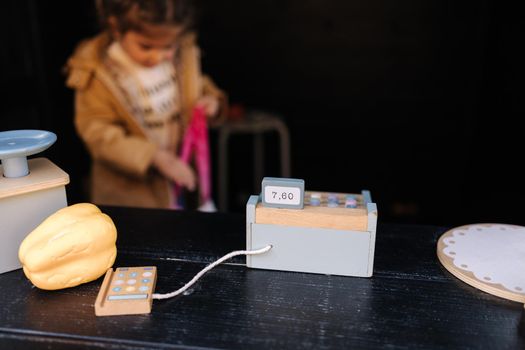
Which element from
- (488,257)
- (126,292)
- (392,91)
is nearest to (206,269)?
(126,292)

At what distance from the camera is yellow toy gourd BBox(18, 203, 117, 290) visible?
0.82 m

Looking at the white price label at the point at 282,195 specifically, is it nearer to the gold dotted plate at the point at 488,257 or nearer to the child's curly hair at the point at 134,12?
the gold dotted plate at the point at 488,257

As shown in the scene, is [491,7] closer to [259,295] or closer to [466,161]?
[466,161]

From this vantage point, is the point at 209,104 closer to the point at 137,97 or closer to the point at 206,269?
the point at 137,97

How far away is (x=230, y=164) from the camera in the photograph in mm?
3398

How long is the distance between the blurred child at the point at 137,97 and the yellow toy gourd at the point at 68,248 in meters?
1.41

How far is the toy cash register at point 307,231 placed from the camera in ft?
2.93

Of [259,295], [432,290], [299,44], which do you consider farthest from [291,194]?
[299,44]

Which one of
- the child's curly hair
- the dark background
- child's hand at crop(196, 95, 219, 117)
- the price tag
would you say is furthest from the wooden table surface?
the dark background

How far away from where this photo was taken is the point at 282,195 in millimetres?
906

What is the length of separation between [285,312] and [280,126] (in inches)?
84.5

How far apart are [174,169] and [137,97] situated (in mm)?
365

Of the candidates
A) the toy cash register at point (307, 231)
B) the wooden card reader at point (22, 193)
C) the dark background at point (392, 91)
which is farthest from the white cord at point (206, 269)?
the dark background at point (392, 91)

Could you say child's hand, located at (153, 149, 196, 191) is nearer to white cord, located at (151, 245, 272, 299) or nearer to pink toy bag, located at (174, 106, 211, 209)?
pink toy bag, located at (174, 106, 211, 209)
